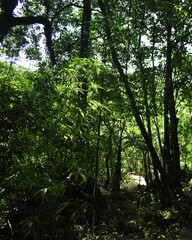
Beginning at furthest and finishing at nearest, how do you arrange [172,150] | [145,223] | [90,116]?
[172,150] → [145,223] → [90,116]

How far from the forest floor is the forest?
0.09ft

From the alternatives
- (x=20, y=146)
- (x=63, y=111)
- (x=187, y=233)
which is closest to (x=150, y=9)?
(x=63, y=111)

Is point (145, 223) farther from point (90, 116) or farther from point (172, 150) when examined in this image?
point (90, 116)

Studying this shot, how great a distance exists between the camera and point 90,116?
1.90 meters

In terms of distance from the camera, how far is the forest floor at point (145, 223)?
4520 mm

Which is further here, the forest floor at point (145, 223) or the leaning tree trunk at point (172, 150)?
the leaning tree trunk at point (172, 150)

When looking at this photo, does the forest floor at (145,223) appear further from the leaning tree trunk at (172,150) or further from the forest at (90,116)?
the leaning tree trunk at (172,150)

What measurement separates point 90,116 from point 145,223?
4.70 meters

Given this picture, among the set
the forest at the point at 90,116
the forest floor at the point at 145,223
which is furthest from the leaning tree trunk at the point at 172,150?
the forest floor at the point at 145,223

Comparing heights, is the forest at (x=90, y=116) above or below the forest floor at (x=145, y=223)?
above

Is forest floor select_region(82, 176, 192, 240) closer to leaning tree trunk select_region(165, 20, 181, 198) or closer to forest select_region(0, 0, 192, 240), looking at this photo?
forest select_region(0, 0, 192, 240)

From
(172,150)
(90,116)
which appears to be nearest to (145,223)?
(172,150)

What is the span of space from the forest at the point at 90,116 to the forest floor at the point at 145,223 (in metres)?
0.03

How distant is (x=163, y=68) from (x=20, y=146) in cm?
534
